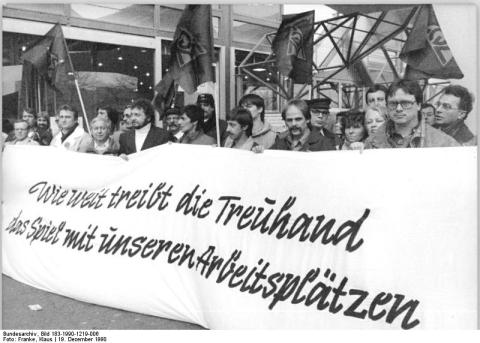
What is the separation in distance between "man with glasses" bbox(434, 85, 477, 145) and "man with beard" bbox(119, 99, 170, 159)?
2181 millimetres

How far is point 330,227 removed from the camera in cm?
352

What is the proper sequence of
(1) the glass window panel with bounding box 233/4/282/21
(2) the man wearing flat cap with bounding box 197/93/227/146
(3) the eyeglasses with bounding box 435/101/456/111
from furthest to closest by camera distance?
(2) the man wearing flat cap with bounding box 197/93/227/146
(1) the glass window panel with bounding box 233/4/282/21
(3) the eyeglasses with bounding box 435/101/456/111

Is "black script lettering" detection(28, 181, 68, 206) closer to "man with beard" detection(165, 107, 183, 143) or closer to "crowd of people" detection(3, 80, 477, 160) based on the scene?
"crowd of people" detection(3, 80, 477, 160)

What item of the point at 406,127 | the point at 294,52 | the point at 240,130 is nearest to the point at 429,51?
the point at 406,127

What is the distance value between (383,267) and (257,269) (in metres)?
0.86

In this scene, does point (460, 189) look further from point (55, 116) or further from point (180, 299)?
point (55, 116)

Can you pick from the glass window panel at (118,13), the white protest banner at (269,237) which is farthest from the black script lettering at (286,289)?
the glass window panel at (118,13)

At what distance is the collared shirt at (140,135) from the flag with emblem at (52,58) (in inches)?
41.5

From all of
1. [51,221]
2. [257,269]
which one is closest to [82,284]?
[51,221]

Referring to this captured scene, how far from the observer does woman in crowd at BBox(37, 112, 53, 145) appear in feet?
15.6

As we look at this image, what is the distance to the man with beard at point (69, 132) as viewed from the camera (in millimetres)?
4602

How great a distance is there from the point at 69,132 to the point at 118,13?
1174mm

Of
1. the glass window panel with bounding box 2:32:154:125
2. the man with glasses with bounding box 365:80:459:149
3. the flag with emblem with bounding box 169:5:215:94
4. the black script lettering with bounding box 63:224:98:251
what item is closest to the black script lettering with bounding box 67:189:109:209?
the black script lettering with bounding box 63:224:98:251

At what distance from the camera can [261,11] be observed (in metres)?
4.41
